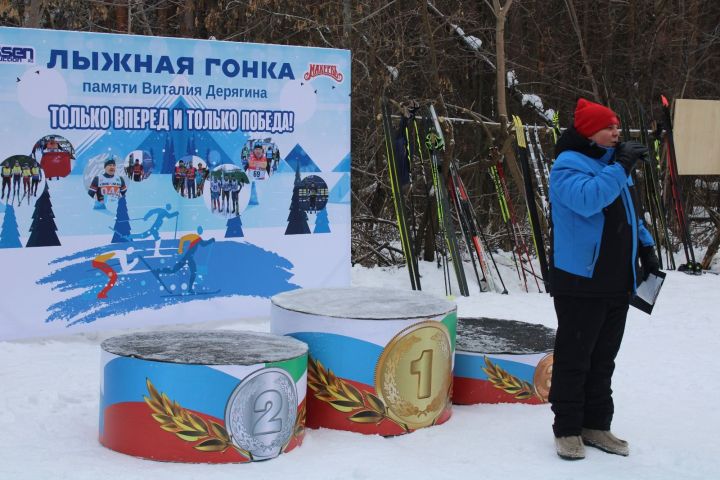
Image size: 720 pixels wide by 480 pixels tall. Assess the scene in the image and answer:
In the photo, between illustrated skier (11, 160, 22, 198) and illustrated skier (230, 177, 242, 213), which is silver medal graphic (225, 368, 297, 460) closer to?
illustrated skier (11, 160, 22, 198)

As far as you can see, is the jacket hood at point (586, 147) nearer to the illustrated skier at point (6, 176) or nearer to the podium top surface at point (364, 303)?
the podium top surface at point (364, 303)

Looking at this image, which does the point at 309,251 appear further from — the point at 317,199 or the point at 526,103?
the point at 526,103

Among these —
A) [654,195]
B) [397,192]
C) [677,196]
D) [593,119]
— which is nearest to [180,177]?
[397,192]

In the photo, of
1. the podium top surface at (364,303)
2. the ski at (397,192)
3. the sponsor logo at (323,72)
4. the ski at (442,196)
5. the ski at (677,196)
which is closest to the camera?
the podium top surface at (364,303)

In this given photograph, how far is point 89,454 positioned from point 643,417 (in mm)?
2756

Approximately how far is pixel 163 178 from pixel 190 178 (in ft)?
0.67

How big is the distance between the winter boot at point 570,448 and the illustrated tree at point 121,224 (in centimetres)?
359

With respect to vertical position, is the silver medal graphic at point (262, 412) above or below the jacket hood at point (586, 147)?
below

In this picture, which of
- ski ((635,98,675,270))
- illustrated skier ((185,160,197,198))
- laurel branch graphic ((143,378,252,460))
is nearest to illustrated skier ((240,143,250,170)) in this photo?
illustrated skier ((185,160,197,198))

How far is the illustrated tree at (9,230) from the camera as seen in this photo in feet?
20.0

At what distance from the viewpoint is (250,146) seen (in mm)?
7004

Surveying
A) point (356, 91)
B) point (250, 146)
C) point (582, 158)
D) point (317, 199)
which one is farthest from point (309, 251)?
point (356, 91)

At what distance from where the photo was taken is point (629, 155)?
3969mm

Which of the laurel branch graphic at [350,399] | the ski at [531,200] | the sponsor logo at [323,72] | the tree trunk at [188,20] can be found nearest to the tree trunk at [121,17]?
the tree trunk at [188,20]
